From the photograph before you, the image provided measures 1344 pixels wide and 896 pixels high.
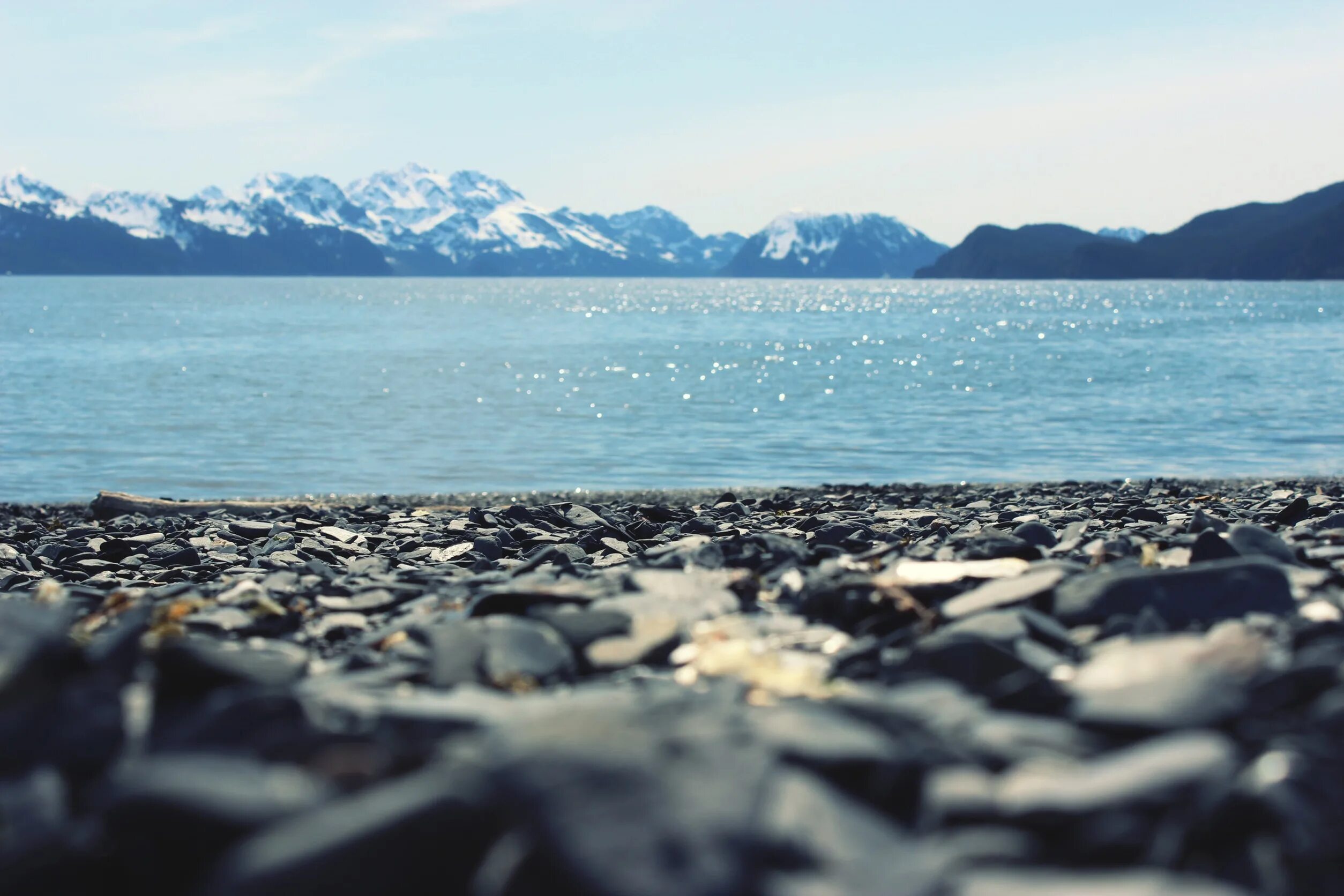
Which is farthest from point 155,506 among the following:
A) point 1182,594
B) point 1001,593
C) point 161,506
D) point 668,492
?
point 1182,594

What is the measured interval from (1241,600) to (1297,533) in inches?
102

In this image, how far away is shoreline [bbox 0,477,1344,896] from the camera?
2328 mm

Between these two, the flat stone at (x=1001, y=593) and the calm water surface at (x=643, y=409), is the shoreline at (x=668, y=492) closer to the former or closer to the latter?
the calm water surface at (x=643, y=409)

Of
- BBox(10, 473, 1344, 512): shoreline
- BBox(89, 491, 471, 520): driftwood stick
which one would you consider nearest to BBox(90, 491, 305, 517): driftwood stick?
BBox(89, 491, 471, 520): driftwood stick

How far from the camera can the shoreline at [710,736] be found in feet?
7.64

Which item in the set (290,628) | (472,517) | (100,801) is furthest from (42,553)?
(100,801)

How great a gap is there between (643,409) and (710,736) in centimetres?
3476

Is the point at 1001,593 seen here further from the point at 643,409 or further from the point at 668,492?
the point at 643,409

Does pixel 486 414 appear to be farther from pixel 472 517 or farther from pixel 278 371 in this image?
pixel 472 517

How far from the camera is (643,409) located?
37.4 meters

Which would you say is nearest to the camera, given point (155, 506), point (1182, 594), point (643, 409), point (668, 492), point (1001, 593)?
point (1182, 594)

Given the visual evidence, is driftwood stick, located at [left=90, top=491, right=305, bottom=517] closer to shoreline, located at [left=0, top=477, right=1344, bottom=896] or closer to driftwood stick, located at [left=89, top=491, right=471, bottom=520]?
driftwood stick, located at [left=89, top=491, right=471, bottom=520]

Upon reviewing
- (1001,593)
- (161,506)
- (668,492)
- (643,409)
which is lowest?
(643,409)

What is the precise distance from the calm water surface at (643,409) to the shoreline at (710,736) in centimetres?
1839
